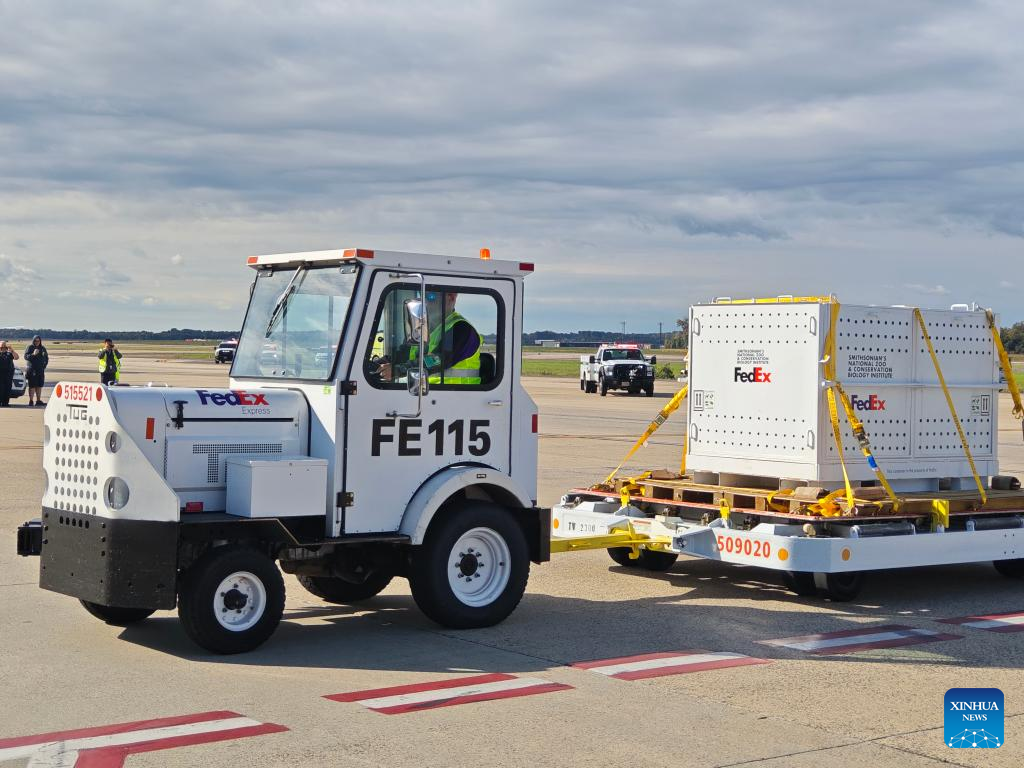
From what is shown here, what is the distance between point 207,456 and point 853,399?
5274 mm

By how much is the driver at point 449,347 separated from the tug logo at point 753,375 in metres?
2.92

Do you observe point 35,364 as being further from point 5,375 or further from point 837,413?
point 837,413

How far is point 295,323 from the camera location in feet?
29.8

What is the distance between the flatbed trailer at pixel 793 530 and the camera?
9898 millimetres

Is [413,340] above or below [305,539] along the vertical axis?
above

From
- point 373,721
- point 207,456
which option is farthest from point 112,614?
point 373,721

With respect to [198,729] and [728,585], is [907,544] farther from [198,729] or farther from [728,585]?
[198,729]

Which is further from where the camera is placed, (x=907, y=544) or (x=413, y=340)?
(x=907, y=544)

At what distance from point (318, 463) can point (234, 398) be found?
2.24 ft

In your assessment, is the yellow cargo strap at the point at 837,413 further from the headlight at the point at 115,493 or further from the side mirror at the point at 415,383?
the headlight at the point at 115,493

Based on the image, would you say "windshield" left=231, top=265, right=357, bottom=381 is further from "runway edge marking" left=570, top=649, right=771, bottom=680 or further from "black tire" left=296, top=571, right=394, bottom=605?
"runway edge marking" left=570, top=649, right=771, bottom=680

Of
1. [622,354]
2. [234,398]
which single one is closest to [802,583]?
[234,398]

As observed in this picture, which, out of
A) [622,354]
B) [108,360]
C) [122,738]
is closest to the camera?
[122,738]

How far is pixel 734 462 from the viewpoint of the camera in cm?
1129
